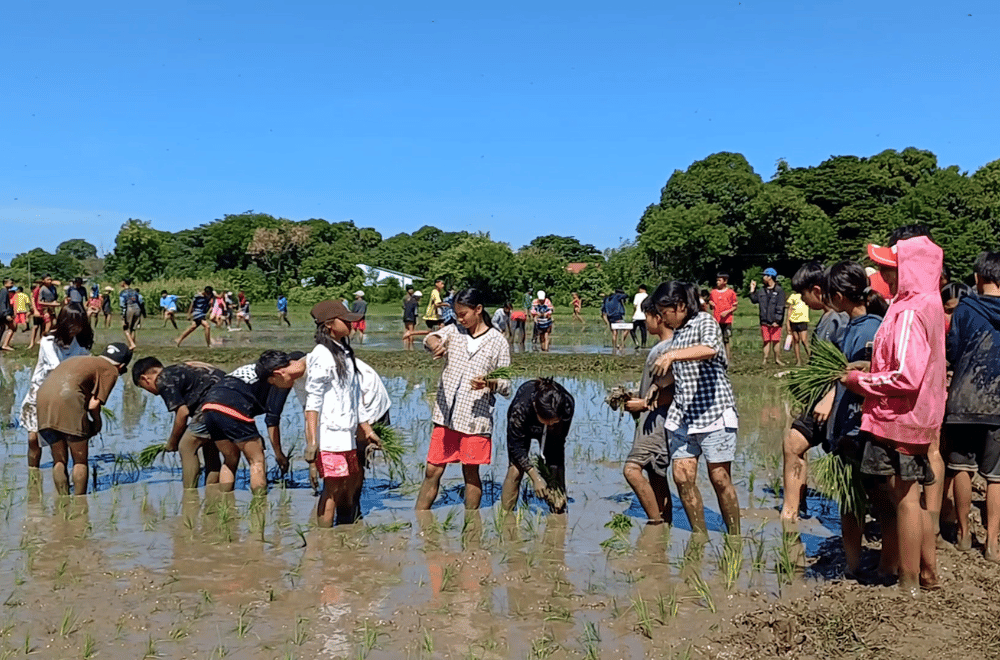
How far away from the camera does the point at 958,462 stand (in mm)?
5402

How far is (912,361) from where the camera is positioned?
14.1 feet

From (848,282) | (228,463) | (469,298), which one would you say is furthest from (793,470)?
(228,463)

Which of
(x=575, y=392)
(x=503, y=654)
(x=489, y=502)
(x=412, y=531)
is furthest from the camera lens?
(x=575, y=392)

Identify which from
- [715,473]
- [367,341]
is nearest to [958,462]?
[715,473]

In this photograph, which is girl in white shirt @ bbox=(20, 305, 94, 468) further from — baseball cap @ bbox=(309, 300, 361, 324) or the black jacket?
the black jacket

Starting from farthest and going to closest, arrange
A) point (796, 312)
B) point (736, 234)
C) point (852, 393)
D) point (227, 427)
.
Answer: point (736, 234), point (796, 312), point (227, 427), point (852, 393)

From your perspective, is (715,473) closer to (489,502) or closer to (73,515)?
(489,502)

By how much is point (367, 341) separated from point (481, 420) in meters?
18.6

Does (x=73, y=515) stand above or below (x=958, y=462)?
below

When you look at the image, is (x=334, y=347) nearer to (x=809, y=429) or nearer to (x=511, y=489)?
(x=511, y=489)

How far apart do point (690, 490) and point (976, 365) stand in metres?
1.76

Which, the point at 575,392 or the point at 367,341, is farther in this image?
the point at 367,341

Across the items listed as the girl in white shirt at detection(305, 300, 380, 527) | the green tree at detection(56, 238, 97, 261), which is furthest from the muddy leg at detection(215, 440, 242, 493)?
the green tree at detection(56, 238, 97, 261)

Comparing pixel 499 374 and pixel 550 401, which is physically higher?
pixel 499 374
